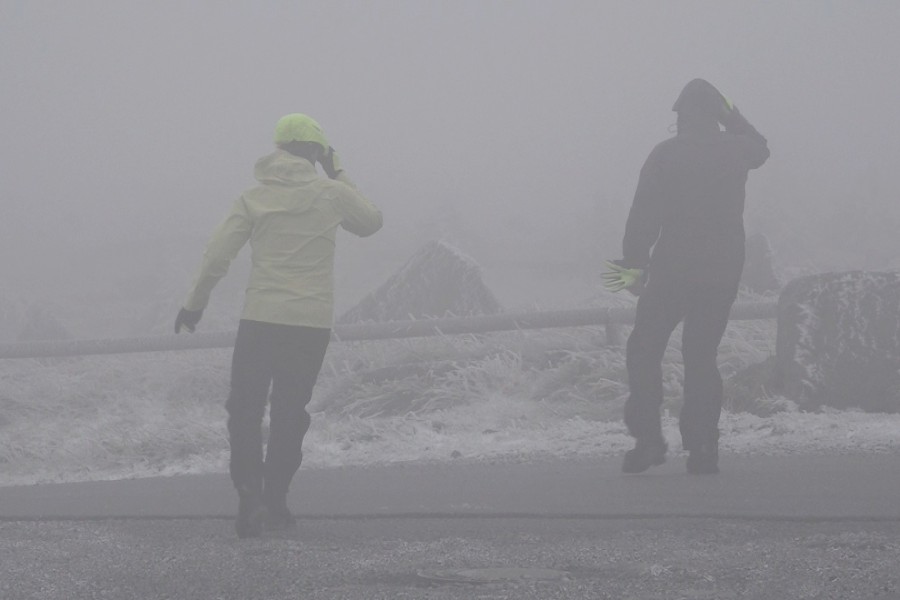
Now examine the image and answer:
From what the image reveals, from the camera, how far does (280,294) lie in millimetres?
5223

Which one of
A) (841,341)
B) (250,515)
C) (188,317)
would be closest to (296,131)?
(188,317)

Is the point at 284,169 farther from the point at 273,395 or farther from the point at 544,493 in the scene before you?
the point at 544,493

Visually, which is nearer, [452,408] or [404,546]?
[404,546]

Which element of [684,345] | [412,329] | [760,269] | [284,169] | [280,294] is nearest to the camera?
[280,294]

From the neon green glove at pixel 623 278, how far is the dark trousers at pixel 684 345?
0.30ft

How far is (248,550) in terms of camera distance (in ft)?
14.8

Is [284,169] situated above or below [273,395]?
above

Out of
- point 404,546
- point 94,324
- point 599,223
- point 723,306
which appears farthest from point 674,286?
point 599,223

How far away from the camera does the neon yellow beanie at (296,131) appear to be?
5.45m

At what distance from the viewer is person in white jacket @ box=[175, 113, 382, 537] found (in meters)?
5.21

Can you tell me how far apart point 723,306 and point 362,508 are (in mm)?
2089

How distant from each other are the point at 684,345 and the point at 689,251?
471 millimetres

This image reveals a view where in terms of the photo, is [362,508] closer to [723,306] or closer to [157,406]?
[723,306]

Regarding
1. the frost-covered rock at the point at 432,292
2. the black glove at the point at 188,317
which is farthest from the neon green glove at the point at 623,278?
the frost-covered rock at the point at 432,292
